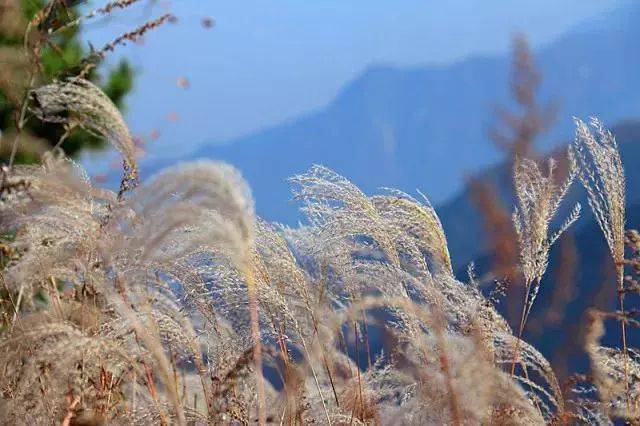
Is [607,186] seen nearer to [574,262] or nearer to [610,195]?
[610,195]

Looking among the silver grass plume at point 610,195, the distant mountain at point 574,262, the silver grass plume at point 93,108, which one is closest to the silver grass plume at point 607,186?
the silver grass plume at point 610,195

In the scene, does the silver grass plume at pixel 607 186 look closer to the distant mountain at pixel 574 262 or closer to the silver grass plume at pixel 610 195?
the silver grass plume at pixel 610 195

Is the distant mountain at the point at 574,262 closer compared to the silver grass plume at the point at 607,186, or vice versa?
the silver grass plume at the point at 607,186

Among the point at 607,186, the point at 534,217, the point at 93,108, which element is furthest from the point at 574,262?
the point at 93,108

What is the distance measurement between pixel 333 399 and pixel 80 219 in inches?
31.8

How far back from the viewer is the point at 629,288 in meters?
1.74

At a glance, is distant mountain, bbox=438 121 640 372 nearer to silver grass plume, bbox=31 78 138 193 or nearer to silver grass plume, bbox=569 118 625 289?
silver grass plume, bbox=569 118 625 289

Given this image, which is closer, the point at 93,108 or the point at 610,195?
the point at 93,108

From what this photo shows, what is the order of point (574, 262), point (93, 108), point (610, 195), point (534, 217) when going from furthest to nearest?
point (574, 262) < point (534, 217) < point (610, 195) < point (93, 108)

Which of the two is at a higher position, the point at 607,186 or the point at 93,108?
the point at 93,108

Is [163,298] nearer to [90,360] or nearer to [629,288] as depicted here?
[90,360]

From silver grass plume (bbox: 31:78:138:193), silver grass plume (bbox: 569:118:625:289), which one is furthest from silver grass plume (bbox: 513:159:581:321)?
silver grass plume (bbox: 31:78:138:193)

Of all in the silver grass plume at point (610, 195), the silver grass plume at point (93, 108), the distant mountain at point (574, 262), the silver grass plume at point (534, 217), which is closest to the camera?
the silver grass plume at point (93, 108)

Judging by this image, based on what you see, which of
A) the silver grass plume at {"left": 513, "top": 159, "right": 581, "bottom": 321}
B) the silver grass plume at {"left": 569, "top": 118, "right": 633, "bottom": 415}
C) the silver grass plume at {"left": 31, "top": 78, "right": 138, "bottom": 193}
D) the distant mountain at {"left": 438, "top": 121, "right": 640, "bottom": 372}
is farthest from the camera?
the distant mountain at {"left": 438, "top": 121, "right": 640, "bottom": 372}
